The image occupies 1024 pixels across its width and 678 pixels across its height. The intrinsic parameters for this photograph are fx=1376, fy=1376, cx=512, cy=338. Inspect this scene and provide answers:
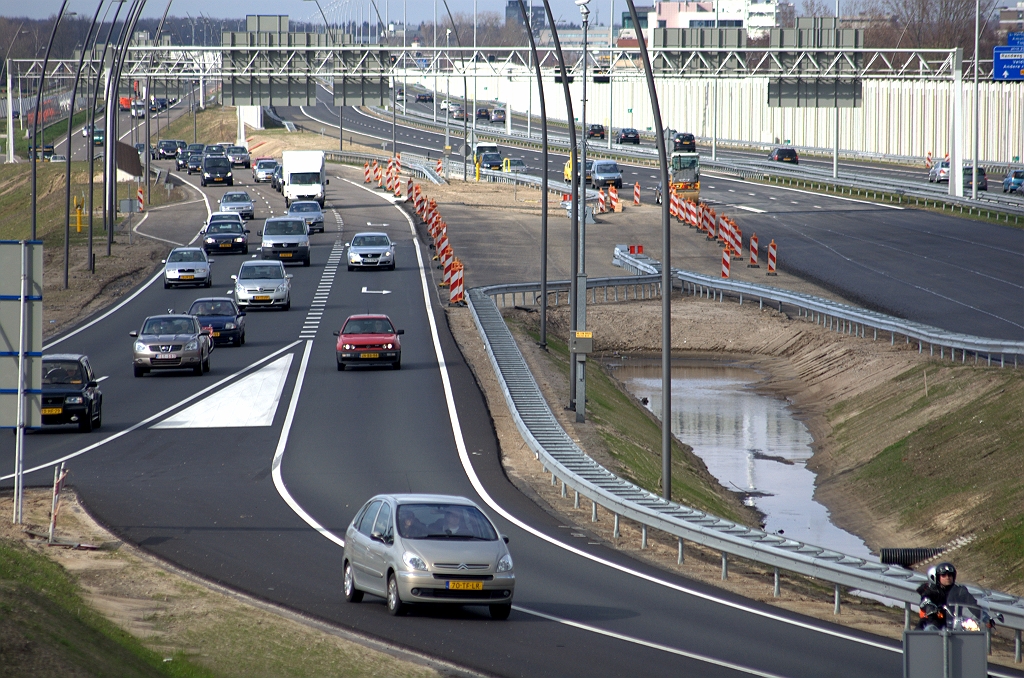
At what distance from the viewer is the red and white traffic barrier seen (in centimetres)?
4691

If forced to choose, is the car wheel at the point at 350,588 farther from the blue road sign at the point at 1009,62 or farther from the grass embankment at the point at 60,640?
the blue road sign at the point at 1009,62

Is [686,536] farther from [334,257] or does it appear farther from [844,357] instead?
[334,257]

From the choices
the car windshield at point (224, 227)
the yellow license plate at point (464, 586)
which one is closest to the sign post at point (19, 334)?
the yellow license plate at point (464, 586)

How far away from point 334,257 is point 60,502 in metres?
39.5

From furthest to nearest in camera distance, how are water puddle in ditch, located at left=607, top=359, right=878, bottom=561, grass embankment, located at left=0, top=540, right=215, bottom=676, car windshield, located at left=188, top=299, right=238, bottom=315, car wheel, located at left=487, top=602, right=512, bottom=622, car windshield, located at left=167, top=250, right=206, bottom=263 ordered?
car windshield, located at left=167, top=250, right=206, bottom=263 < car windshield, located at left=188, top=299, right=238, bottom=315 < water puddle in ditch, located at left=607, top=359, right=878, bottom=561 < car wheel, located at left=487, top=602, right=512, bottom=622 < grass embankment, located at left=0, top=540, right=215, bottom=676

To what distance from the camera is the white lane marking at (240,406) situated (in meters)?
29.4

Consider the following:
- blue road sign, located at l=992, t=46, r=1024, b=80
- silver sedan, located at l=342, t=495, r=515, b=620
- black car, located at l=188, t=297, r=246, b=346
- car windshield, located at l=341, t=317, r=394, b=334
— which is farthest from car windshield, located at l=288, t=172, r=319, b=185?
silver sedan, located at l=342, t=495, r=515, b=620

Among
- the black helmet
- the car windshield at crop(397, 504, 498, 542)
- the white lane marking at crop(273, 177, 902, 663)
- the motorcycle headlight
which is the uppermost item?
the black helmet

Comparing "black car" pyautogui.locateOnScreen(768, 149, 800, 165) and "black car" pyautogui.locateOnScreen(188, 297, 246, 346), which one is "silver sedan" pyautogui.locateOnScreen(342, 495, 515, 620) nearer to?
"black car" pyautogui.locateOnScreen(188, 297, 246, 346)

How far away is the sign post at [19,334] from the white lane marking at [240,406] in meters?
10.7

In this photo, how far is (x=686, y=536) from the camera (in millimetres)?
19625

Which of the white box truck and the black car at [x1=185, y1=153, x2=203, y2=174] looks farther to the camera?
the black car at [x1=185, y1=153, x2=203, y2=174]

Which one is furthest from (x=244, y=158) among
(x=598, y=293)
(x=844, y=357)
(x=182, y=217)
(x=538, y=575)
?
(x=538, y=575)

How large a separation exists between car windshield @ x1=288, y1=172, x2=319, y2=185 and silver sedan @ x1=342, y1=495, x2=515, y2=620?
6296 centimetres
